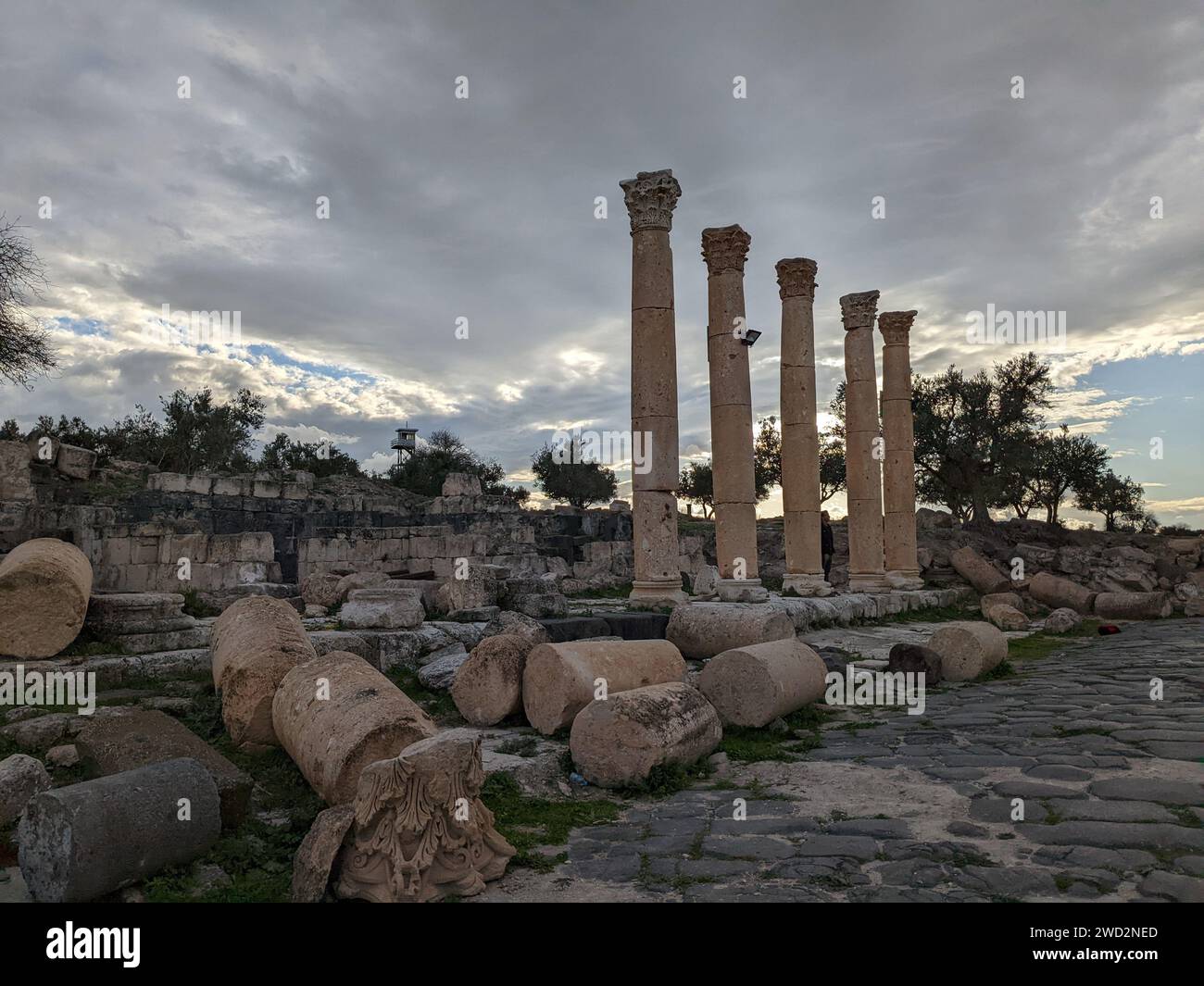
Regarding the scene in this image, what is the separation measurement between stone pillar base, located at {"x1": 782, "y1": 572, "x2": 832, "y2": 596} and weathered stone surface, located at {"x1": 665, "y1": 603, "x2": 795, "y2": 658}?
7318 mm

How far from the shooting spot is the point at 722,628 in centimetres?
1093

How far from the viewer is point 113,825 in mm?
4328

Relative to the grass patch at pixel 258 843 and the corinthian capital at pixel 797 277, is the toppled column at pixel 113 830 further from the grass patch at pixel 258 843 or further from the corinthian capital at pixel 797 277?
the corinthian capital at pixel 797 277

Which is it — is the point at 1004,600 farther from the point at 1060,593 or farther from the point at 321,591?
the point at 321,591

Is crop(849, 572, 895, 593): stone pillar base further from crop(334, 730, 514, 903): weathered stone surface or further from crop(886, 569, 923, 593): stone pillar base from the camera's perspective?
crop(334, 730, 514, 903): weathered stone surface

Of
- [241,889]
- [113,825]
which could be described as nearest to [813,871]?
[241,889]

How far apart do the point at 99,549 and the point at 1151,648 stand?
59.8 ft

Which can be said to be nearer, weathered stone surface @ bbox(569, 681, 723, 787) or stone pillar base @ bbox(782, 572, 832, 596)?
weathered stone surface @ bbox(569, 681, 723, 787)

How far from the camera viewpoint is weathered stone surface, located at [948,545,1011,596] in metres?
23.3

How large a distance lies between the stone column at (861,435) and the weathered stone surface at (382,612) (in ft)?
44.6

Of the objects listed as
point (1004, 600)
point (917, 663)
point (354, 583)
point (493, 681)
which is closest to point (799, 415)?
point (1004, 600)

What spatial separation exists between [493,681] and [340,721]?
8.00 feet

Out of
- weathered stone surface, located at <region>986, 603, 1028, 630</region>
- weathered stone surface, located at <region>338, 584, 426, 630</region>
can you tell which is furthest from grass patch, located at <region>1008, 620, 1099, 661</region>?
weathered stone surface, located at <region>338, 584, 426, 630</region>
